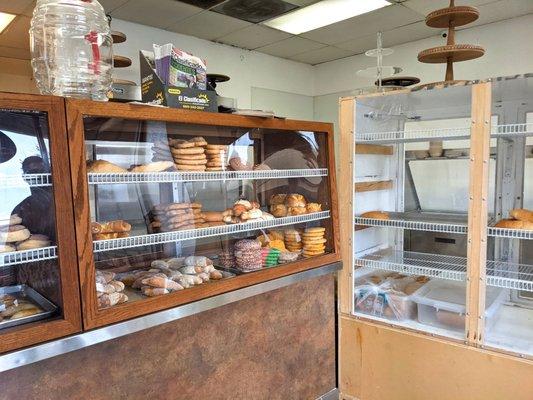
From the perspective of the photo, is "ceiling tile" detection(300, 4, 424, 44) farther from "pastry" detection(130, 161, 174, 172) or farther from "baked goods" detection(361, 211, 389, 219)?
"pastry" detection(130, 161, 174, 172)

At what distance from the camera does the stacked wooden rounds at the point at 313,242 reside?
6.97 feet

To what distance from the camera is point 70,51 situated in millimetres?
1514

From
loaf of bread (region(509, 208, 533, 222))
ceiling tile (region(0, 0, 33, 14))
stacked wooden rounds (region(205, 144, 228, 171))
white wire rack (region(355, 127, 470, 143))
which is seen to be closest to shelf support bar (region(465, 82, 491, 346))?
white wire rack (region(355, 127, 470, 143))

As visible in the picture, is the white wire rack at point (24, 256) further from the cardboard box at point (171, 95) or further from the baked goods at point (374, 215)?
the baked goods at point (374, 215)

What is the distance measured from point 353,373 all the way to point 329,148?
1193mm

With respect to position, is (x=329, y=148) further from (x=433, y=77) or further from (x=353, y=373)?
(x=433, y=77)

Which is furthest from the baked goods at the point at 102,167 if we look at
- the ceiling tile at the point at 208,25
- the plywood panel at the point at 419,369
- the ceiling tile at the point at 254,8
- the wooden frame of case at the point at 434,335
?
the ceiling tile at the point at 208,25

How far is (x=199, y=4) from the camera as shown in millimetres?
3641

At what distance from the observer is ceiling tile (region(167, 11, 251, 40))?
3.98 meters

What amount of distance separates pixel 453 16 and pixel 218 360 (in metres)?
1.89

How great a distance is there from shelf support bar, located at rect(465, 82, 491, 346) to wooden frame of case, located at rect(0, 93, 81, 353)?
1.57 metres

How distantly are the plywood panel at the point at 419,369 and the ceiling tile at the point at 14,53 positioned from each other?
4553 mm

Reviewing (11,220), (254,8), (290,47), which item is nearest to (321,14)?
(254,8)

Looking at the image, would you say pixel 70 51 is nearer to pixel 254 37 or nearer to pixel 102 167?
pixel 102 167
